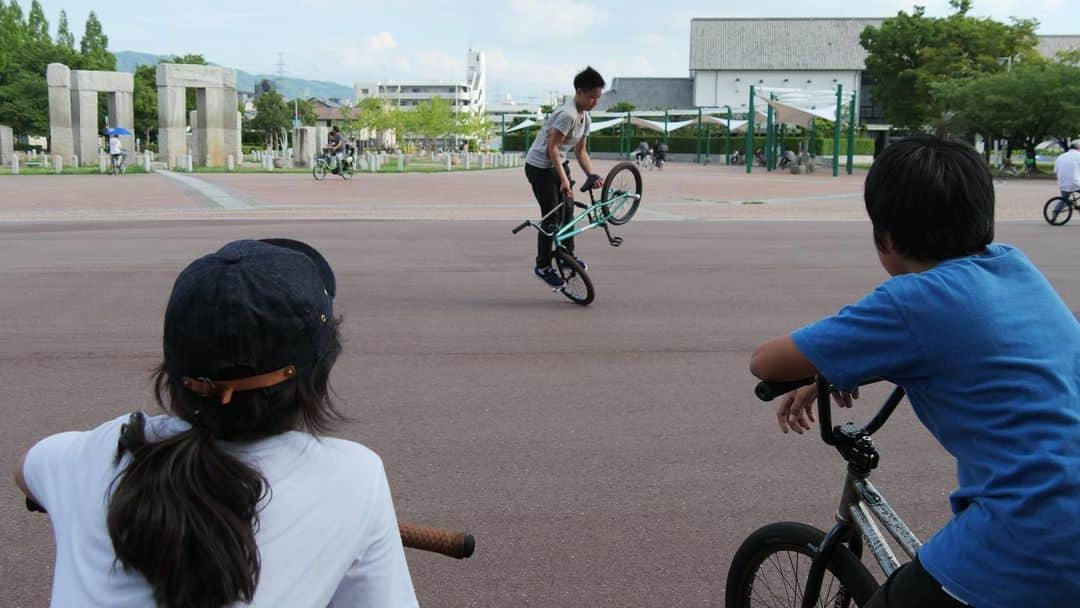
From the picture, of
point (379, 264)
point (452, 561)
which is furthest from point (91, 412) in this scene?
point (379, 264)

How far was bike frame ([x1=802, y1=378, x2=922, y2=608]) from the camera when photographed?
2346 millimetres

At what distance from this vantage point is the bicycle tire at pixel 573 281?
30.7 ft

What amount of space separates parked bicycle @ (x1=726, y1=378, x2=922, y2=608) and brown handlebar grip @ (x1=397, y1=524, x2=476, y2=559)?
2.43 ft

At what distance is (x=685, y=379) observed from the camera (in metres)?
6.71

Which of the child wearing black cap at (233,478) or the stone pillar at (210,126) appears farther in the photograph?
the stone pillar at (210,126)

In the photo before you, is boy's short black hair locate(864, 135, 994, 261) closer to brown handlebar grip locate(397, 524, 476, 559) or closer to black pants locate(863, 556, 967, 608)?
black pants locate(863, 556, 967, 608)

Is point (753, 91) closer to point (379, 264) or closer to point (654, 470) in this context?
point (379, 264)

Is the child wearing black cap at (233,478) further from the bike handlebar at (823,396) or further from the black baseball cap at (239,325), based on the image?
the bike handlebar at (823,396)

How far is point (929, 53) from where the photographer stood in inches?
2170

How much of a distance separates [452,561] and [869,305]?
2379 millimetres

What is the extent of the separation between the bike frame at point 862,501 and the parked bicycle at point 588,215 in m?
6.61

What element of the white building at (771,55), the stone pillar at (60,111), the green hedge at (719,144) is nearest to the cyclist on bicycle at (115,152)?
the stone pillar at (60,111)

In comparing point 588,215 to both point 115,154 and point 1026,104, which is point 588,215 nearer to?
point 115,154

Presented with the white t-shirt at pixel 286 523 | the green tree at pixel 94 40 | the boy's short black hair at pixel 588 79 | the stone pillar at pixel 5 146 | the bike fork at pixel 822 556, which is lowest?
the bike fork at pixel 822 556
